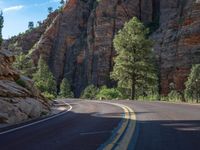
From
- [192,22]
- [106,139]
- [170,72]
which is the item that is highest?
[192,22]

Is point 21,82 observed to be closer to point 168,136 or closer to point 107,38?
point 168,136

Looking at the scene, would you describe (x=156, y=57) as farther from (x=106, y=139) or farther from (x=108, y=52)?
(x=106, y=139)

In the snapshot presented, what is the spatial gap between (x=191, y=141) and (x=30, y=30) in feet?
451

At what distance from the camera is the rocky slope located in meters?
75.4

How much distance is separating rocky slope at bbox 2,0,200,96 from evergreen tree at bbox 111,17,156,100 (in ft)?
51.7

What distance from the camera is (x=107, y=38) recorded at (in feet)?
329

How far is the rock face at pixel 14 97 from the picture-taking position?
18.7 m

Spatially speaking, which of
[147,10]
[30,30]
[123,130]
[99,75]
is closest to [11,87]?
[123,130]

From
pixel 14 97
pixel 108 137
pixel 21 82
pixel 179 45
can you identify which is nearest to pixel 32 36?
pixel 179 45

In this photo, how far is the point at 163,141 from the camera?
930 centimetres

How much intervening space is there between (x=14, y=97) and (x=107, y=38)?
79879 mm

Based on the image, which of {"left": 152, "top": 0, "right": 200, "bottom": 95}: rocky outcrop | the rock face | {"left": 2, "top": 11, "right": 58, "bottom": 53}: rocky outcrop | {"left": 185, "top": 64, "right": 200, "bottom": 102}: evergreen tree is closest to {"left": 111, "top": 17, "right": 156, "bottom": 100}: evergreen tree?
{"left": 185, "top": 64, "right": 200, "bottom": 102}: evergreen tree

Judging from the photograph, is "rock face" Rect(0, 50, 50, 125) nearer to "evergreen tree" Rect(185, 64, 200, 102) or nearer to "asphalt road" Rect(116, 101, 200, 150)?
"asphalt road" Rect(116, 101, 200, 150)

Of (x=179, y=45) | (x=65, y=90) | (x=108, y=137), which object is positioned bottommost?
(x=108, y=137)
